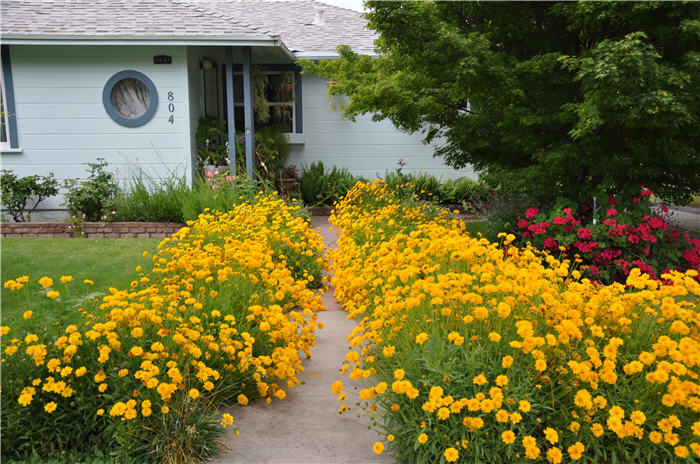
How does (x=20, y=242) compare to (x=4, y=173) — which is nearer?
(x=20, y=242)

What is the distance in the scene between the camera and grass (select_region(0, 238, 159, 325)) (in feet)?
16.7

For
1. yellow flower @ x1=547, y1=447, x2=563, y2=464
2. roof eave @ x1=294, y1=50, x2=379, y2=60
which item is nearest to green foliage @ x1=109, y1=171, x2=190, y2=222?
roof eave @ x1=294, y1=50, x2=379, y2=60

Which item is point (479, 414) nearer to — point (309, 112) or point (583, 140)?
point (583, 140)

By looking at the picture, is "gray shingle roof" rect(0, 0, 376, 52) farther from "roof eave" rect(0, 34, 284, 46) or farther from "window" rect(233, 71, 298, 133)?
"window" rect(233, 71, 298, 133)

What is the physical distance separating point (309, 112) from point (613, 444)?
1028 centimetres

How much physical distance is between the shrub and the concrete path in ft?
9.60

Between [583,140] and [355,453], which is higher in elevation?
[583,140]

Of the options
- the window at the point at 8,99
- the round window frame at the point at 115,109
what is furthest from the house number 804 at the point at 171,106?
the window at the point at 8,99

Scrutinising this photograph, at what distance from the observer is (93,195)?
8516mm

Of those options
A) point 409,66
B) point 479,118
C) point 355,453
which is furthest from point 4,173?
point 355,453

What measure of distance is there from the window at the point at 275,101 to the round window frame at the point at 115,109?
259cm

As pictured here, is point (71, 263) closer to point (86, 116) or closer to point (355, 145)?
point (86, 116)

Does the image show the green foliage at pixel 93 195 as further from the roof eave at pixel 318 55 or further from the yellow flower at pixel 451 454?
the yellow flower at pixel 451 454

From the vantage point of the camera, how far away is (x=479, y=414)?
2443 millimetres
